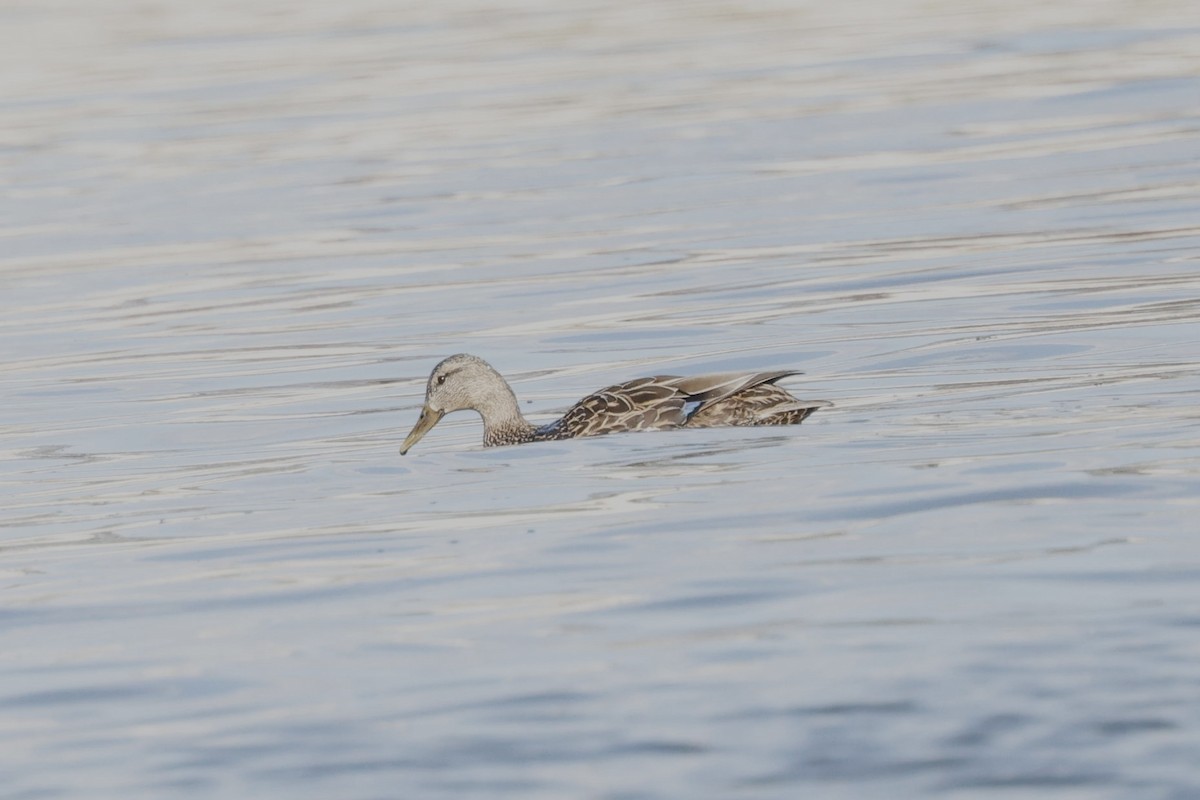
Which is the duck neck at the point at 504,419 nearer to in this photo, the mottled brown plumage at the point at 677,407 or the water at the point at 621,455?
the mottled brown plumage at the point at 677,407

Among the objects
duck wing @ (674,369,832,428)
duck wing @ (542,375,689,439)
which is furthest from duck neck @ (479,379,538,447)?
duck wing @ (674,369,832,428)

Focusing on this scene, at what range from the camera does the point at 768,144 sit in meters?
25.5

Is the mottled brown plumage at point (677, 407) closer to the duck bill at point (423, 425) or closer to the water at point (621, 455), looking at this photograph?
the duck bill at point (423, 425)

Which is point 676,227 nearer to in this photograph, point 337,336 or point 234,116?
point 337,336

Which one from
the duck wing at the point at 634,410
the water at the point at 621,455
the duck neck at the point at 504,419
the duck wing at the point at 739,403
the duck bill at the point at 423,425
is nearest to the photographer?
the water at the point at 621,455

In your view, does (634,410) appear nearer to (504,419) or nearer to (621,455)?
(621,455)

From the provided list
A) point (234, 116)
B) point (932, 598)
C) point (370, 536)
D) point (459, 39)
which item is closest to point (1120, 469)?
point (932, 598)

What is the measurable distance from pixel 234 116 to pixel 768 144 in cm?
908

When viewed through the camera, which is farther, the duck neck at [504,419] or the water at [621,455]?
the duck neck at [504,419]

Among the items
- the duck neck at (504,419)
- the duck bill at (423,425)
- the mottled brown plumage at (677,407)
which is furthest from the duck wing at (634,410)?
the duck bill at (423,425)

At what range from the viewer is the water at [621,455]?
6.75 m

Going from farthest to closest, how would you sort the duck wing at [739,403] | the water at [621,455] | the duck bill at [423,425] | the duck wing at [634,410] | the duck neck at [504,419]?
the duck neck at [504,419] < the duck bill at [423,425] < the duck wing at [634,410] < the duck wing at [739,403] < the water at [621,455]

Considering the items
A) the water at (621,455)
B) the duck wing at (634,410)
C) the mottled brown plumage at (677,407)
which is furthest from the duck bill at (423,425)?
the duck wing at (634,410)

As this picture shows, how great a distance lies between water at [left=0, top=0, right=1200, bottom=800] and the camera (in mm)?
6754
